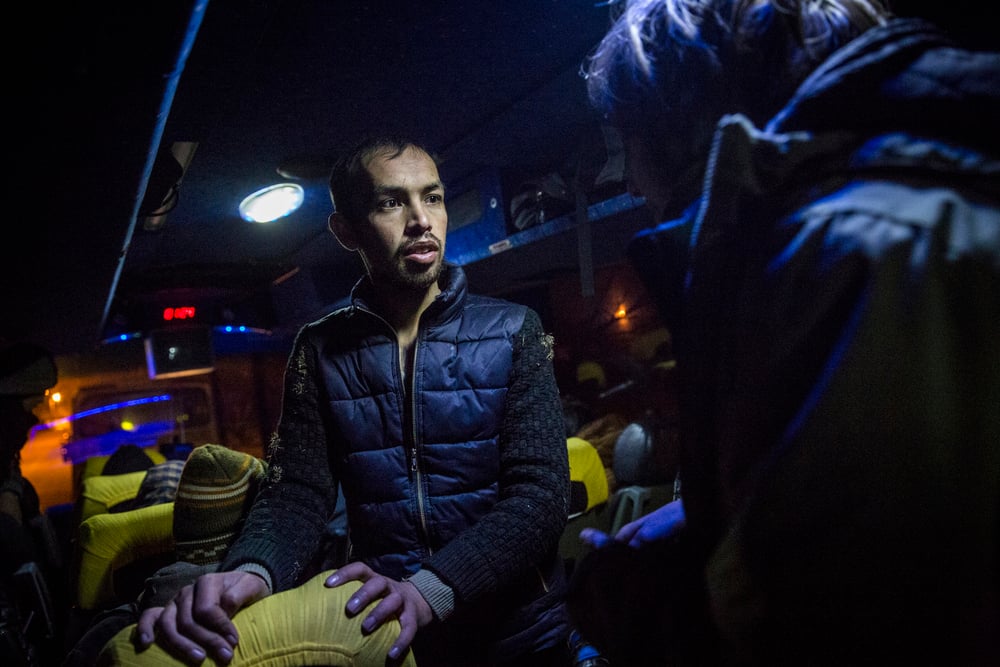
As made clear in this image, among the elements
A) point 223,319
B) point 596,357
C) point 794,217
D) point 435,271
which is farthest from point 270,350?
point 794,217

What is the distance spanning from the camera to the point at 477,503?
4.59ft

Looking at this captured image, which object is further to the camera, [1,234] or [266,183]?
[266,183]

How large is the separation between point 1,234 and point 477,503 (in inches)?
104

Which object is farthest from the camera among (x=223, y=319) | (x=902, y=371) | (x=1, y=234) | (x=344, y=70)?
(x=223, y=319)

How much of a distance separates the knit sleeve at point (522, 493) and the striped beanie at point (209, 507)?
903mm

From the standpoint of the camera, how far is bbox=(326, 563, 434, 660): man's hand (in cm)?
93

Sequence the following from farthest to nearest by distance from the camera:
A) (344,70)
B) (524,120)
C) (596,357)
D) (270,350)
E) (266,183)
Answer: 1. (270,350)
2. (596,357)
3. (266,183)
4. (524,120)
5. (344,70)

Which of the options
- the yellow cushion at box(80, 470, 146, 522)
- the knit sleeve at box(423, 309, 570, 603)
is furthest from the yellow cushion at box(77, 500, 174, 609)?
the knit sleeve at box(423, 309, 570, 603)

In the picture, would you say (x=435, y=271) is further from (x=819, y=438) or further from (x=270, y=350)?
(x=270, y=350)

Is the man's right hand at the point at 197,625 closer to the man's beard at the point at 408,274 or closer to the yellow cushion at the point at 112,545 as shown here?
the man's beard at the point at 408,274

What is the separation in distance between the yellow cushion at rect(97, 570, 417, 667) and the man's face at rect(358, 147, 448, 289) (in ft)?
2.86

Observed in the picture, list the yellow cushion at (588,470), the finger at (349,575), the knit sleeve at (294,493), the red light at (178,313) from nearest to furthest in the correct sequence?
the finger at (349,575) < the knit sleeve at (294,493) < the yellow cushion at (588,470) < the red light at (178,313)

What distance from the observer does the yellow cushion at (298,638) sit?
877 mm

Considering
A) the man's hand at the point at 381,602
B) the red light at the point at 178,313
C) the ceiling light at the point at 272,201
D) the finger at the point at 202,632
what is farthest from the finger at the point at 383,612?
the red light at the point at 178,313
